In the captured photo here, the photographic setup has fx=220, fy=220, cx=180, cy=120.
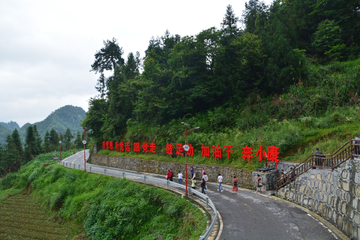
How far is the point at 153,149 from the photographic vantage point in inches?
1251

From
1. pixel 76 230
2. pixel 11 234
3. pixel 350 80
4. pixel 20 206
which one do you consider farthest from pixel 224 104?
pixel 20 206

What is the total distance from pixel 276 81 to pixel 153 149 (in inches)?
745

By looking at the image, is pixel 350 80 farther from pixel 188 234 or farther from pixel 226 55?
pixel 188 234

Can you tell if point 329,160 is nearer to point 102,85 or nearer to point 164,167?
point 164,167

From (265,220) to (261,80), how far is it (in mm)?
21313

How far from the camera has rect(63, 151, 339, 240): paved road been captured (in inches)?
428

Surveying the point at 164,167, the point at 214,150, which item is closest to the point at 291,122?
the point at 214,150

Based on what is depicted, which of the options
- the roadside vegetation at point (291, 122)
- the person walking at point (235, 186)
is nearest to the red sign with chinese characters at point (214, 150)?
Answer: the roadside vegetation at point (291, 122)

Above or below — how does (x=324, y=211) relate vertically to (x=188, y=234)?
above

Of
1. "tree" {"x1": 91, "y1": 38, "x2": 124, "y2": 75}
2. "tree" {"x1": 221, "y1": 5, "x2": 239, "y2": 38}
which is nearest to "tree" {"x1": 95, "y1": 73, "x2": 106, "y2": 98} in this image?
"tree" {"x1": 91, "y1": 38, "x2": 124, "y2": 75}

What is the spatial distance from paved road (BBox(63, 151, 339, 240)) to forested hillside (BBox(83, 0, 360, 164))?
755 cm

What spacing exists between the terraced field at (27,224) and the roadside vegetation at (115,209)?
0.75 m

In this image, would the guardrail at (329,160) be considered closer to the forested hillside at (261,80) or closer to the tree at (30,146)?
the forested hillside at (261,80)

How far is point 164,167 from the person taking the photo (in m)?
28.3
